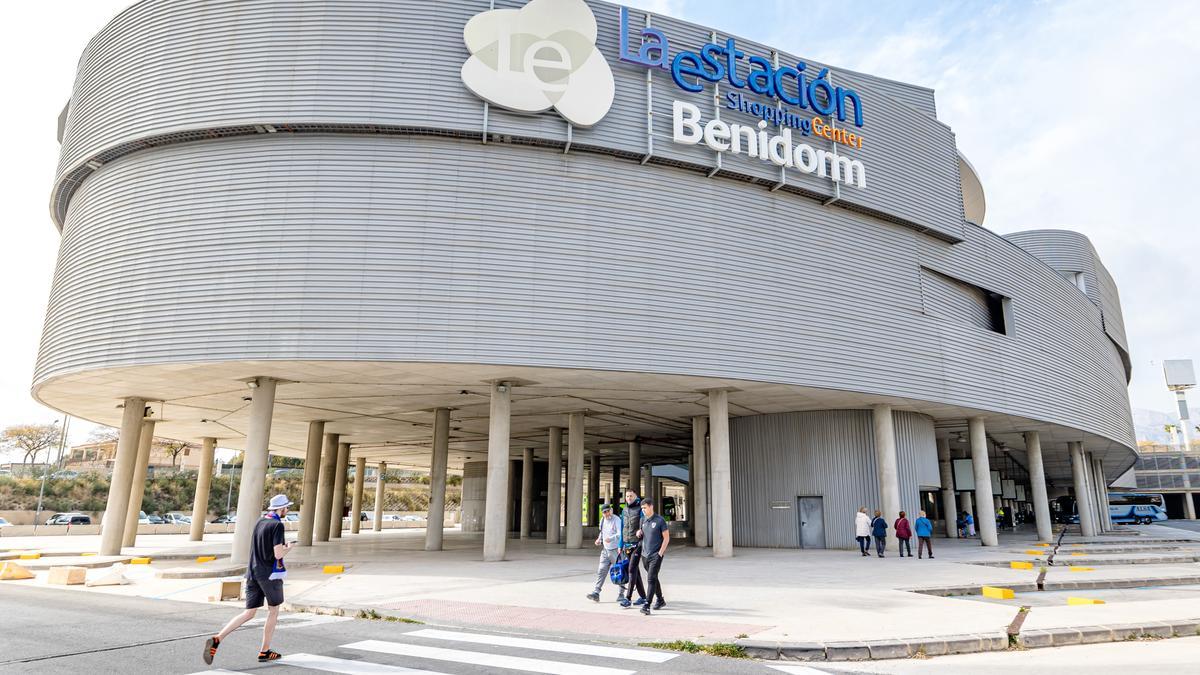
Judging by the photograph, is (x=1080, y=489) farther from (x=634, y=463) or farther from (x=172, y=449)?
(x=172, y=449)

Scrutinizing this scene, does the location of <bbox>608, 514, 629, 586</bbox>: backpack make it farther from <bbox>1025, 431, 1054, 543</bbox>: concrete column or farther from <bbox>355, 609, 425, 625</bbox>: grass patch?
<bbox>1025, 431, 1054, 543</bbox>: concrete column

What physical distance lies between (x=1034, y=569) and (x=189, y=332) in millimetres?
24079

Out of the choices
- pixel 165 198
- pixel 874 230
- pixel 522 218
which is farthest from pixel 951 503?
pixel 165 198

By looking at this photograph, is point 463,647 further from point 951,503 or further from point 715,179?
point 951,503

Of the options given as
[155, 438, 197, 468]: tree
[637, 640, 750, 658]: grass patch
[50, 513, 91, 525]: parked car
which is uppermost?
[155, 438, 197, 468]: tree

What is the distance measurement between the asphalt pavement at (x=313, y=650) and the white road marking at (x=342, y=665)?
0.01m

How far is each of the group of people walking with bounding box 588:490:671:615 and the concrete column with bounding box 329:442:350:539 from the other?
29.1m

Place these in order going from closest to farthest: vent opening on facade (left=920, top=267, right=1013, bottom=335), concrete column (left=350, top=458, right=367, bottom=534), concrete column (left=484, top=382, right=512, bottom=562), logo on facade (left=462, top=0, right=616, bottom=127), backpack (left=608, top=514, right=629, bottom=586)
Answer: backpack (left=608, top=514, right=629, bottom=586), logo on facade (left=462, top=0, right=616, bottom=127), concrete column (left=484, top=382, right=512, bottom=562), vent opening on facade (left=920, top=267, right=1013, bottom=335), concrete column (left=350, top=458, right=367, bottom=534)

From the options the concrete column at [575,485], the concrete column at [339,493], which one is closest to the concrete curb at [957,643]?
the concrete column at [575,485]

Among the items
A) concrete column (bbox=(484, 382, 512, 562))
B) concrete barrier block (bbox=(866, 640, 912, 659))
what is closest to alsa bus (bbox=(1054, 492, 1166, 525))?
concrete column (bbox=(484, 382, 512, 562))

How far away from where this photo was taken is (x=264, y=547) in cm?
813

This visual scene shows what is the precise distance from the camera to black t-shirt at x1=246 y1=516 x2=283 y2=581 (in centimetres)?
813

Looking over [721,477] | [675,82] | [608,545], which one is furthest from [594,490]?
[608,545]

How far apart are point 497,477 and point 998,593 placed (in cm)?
1389
